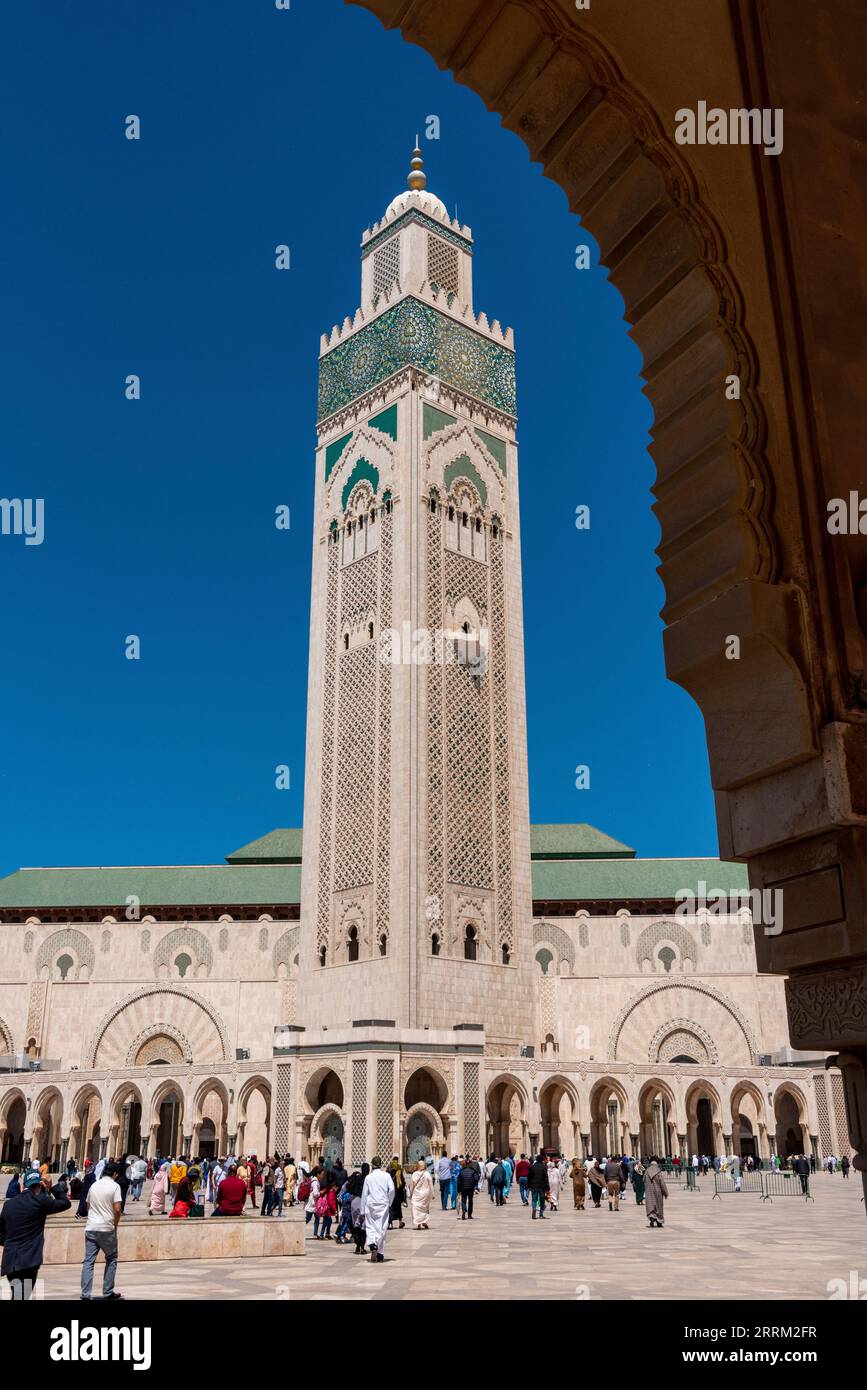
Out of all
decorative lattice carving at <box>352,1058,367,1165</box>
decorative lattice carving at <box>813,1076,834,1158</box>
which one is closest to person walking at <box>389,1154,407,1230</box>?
decorative lattice carving at <box>352,1058,367,1165</box>

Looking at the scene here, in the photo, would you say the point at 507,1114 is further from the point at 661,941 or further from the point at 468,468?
the point at 468,468

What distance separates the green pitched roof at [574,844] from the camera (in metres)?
38.2

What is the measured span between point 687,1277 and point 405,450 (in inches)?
828

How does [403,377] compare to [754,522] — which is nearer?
[754,522]

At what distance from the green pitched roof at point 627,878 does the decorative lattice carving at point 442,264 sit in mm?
17051

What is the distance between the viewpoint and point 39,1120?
93.2 feet

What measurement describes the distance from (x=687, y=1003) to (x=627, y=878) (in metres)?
4.95

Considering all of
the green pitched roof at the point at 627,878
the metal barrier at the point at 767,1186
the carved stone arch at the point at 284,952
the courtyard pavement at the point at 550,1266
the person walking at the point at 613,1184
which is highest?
the green pitched roof at the point at 627,878

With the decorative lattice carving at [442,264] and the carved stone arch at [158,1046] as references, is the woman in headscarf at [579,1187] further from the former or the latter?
the decorative lattice carving at [442,264]

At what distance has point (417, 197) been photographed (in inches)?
1145

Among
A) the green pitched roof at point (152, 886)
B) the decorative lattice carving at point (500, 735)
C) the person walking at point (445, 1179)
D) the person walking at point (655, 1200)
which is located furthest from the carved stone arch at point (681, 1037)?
the person walking at point (655, 1200)

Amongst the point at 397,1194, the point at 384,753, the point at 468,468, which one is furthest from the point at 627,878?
the point at 397,1194
